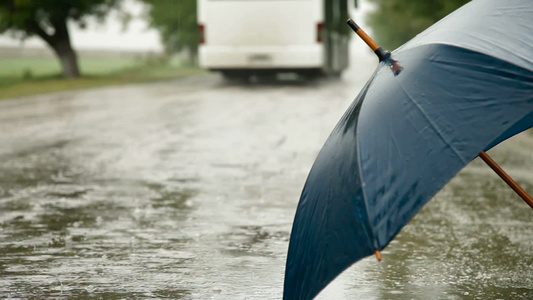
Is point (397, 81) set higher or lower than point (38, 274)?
higher

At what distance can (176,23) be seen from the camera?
4706 centimetres

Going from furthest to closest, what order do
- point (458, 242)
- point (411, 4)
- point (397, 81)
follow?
point (411, 4)
point (458, 242)
point (397, 81)

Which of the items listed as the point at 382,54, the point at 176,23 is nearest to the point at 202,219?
the point at 382,54

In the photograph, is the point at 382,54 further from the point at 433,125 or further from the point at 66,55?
the point at 66,55

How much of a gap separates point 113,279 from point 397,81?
7.80ft

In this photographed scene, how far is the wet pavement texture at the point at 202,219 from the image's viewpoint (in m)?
5.14

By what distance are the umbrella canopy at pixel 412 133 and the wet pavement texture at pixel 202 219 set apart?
1349 mm

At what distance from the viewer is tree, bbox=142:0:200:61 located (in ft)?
151

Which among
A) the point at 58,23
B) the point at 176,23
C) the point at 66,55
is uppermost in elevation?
the point at 58,23

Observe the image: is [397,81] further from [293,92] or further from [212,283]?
[293,92]

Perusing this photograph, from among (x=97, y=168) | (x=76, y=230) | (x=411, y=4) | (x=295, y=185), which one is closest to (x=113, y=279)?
(x=76, y=230)

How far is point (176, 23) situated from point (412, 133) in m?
44.4

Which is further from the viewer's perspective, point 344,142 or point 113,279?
point 113,279

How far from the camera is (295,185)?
8695 millimetres
